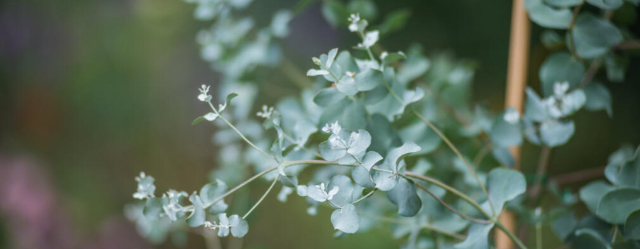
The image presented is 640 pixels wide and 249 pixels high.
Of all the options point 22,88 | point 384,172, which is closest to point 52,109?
point 22,88

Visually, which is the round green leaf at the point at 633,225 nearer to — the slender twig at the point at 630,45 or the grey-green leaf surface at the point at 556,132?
the grey-green leaf surface at the point at 556,132

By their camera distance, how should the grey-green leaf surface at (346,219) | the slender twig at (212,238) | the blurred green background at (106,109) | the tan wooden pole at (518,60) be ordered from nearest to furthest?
1. the grey-green leaf surface at (346,219)
2. the tan wooden pole at (518,60)
3. the slender twig at (212,238)
4. the blurred green background at (106,109)

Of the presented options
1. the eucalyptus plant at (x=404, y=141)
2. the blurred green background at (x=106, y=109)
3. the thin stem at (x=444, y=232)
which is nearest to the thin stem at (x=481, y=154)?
the eucalyptus plant at (x=404, y=141)

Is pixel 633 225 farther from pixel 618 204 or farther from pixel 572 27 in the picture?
pixel 572 27

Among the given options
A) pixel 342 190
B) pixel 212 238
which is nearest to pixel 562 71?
pixel 342 190

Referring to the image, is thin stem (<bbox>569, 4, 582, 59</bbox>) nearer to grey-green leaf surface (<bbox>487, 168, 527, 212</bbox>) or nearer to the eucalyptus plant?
the eucalyptus plant

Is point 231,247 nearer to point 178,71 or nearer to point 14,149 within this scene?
point 178,71
